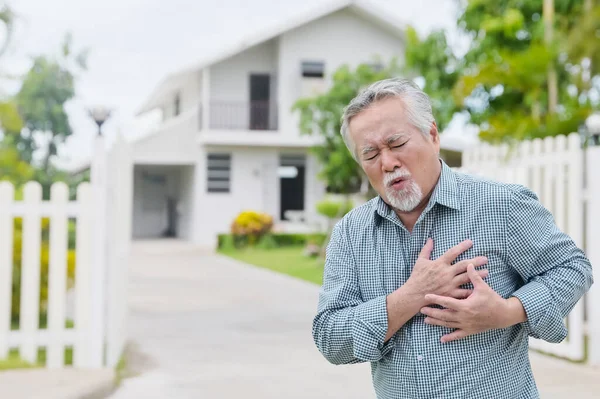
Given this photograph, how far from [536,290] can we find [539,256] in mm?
99

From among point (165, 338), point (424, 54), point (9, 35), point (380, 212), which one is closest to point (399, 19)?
point (424, 54)

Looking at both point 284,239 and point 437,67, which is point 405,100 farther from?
point 284,239

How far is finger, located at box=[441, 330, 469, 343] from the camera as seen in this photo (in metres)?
2.05

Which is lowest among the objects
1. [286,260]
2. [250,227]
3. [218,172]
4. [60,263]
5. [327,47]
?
[286,260]

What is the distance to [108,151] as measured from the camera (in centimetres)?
586

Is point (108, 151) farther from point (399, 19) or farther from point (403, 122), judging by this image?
point (399, 19)

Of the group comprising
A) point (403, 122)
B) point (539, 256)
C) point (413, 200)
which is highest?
point (403, 122)

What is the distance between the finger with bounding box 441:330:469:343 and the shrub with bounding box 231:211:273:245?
65.1ft

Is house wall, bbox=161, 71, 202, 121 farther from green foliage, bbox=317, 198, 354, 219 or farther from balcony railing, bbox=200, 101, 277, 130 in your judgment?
green foliage, bbox=317, 198, 354, 219

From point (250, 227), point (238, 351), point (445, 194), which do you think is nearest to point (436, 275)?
point (445, 194)

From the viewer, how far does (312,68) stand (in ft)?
81.6

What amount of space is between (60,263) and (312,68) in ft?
64.4

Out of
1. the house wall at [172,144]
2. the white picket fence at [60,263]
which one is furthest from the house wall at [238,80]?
the white picket fence at [60,263]

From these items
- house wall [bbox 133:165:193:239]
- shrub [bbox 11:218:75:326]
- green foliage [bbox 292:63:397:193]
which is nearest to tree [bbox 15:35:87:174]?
house wall [bbox 133:165:193:239]
